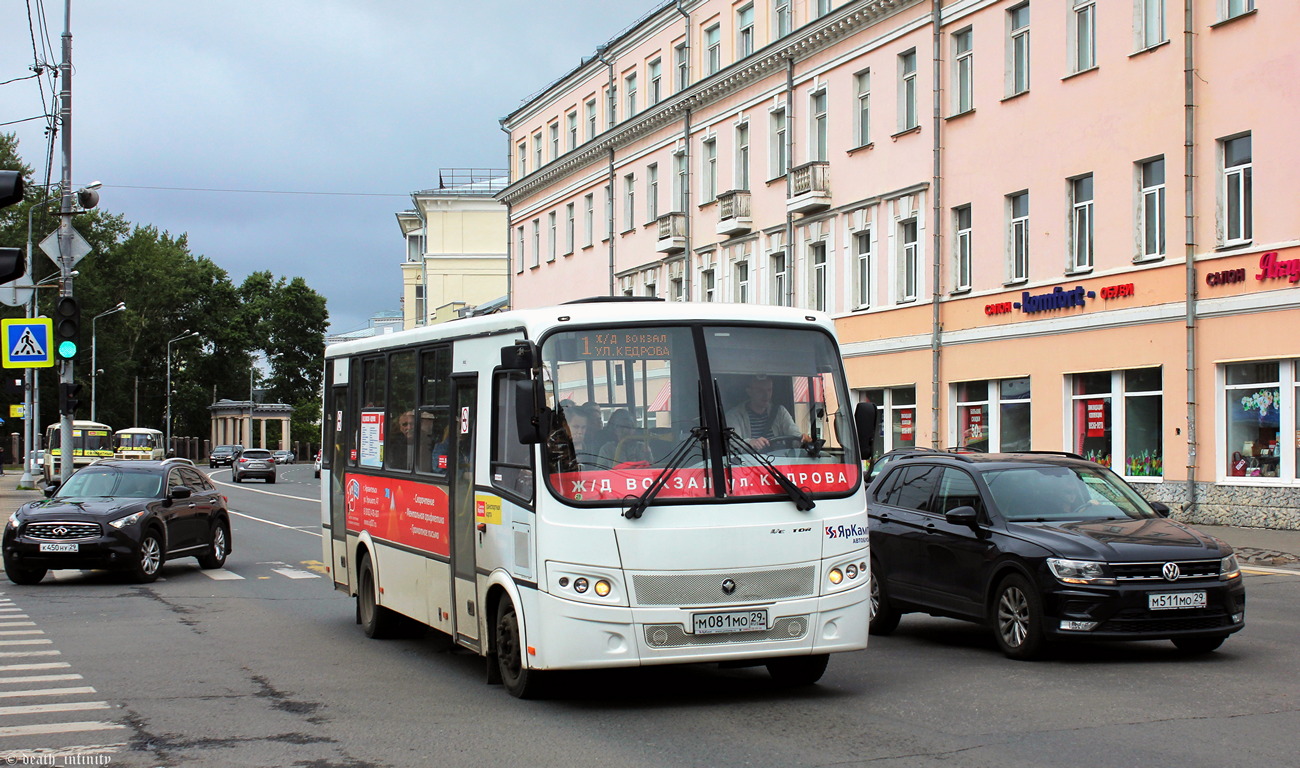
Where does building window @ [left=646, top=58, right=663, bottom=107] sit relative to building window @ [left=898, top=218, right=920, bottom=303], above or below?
above

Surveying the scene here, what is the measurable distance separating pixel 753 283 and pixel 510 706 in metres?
35.6

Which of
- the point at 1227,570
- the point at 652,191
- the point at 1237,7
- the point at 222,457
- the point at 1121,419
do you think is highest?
the point at 652,191

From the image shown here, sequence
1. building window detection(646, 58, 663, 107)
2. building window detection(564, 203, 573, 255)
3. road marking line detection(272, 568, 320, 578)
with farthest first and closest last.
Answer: building window detection(564, 203, 573, 255), building window detection(646, 58, 663, 107), road marking line detection(272, 568, 320, 578)

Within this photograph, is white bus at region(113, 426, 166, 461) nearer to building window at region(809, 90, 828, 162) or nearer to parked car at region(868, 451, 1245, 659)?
building window at region(809, 90, 828, 162)

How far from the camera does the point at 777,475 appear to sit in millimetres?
9266

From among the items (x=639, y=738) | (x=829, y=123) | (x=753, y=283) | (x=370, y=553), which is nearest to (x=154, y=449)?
(x=753, y=283)

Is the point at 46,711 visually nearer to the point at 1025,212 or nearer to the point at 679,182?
the point at 1025,212

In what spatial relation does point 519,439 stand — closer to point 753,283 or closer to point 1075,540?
point 1075,540

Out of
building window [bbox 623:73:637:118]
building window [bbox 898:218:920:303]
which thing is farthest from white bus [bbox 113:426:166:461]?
building window [bbox 898:218:920:303]

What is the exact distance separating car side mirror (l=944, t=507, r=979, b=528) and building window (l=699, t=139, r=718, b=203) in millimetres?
35919

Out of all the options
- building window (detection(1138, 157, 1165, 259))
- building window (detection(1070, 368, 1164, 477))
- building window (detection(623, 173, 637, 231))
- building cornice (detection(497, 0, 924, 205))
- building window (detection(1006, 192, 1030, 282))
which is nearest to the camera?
building window (detection(1138, 157, 1165, 259))

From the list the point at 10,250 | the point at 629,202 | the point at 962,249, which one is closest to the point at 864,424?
the point at 10,250

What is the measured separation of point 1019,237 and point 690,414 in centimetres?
2444

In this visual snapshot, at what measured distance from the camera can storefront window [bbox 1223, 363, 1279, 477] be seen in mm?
25578
